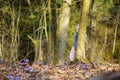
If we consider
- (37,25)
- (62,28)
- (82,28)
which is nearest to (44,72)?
(82,28)

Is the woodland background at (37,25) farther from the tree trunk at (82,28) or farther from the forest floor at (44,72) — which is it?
the forest floor at (44,72)

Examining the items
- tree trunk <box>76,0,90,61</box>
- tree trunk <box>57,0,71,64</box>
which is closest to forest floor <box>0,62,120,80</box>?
tree trunk <box>76,0,90,61</box>

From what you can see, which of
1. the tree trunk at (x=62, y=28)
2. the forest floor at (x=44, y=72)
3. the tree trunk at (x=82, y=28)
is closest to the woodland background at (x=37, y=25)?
the tree trunk at (x=62, y=28)

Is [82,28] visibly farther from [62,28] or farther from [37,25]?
[37,25]

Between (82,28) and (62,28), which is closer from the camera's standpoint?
(82,28)

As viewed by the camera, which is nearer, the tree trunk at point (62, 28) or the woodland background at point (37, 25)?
the tree trunk at point (62, 28)

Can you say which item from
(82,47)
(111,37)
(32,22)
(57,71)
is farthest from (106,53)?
(57,71)

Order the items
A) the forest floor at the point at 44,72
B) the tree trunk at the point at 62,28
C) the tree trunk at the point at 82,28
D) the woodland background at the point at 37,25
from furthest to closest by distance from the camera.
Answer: the woodland background at the point at 37,25, the tree trunk at the point at 62,28, the tree trunk at the point at 82,28, the forest floor at the point at 44,72

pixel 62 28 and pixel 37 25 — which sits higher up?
pixel 62 28

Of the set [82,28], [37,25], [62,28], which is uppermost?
[82,28]

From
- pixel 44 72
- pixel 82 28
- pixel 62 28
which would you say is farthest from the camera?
pixel 62 28

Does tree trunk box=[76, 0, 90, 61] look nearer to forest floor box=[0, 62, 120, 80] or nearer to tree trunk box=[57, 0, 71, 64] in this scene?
forest floor box=[0, 62, 120, 80]

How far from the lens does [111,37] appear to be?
2747cm

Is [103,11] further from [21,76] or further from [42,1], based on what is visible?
[21,76]
